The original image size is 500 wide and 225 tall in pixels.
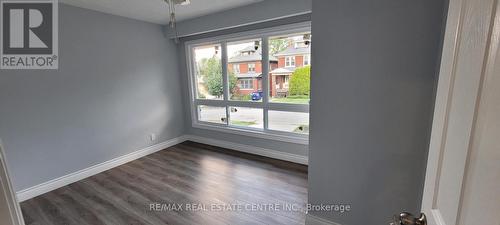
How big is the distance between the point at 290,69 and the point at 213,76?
1575 millimetres

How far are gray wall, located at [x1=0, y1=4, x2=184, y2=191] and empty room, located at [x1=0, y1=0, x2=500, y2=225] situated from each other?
0.02 metres

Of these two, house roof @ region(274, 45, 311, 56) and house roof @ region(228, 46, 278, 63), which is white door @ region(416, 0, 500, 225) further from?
house roof @ region(228, 46, 278, 63)

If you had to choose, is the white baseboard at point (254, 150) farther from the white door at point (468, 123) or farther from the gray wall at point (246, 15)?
the white door at point (468, 123)

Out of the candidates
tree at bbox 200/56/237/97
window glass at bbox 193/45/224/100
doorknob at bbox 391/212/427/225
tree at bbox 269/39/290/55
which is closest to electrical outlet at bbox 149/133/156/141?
window glass at bbox 193/45/224/100

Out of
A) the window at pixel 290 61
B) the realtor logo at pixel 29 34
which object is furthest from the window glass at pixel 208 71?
the realtor logo at pixel 29 34

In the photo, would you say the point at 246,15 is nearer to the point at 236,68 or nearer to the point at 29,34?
the point at 236,68

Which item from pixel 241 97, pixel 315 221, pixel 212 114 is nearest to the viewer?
pixel 315 221

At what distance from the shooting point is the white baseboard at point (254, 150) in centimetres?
329

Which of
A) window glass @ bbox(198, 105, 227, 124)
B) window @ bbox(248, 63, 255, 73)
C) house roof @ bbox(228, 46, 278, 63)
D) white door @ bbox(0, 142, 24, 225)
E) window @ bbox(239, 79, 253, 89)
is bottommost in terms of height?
window glass @ bbox(198, 105, 227, 124)

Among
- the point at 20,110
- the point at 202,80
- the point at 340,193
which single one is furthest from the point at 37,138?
the point at 340,193

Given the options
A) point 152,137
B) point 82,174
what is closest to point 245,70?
point 152,137

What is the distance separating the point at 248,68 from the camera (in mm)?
3619

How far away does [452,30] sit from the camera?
2.14ft

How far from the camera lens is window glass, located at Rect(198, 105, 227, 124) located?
163 inches
